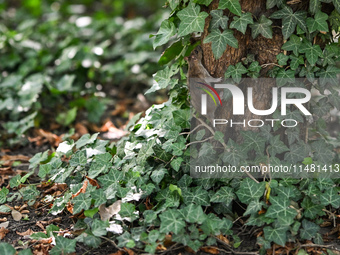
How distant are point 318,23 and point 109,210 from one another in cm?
153

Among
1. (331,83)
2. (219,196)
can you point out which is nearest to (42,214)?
(219,196)

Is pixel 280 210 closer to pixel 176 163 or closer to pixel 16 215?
pixel 176 163

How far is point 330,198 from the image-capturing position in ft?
6.89

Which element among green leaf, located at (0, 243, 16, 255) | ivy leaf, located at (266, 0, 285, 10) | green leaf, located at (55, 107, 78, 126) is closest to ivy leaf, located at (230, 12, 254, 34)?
ivy leaf, located at (266, 0, 285, 10)

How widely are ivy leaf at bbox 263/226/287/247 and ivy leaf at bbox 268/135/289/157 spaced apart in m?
0.44

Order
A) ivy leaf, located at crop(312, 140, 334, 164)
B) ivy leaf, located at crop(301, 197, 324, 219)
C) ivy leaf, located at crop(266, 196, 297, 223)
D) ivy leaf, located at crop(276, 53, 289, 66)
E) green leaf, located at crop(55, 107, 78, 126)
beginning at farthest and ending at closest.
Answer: green leaf, located at crop(55, 107, 78, 126), ivy leaf, located at crop(312, 140, 334, 164), ivy leaf, located at crop(276, 53, 289, 66), ivy leaf, located at crop(301, 197, 324, 219), ivy leaf, located at crop(266, 196, 297, 223)

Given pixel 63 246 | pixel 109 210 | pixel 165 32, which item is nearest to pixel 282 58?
pixel 165 32

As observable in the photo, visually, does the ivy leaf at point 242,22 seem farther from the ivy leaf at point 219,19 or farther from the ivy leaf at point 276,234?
the ivy leaf at point 276,234

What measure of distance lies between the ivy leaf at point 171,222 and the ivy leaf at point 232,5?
3.56 ft

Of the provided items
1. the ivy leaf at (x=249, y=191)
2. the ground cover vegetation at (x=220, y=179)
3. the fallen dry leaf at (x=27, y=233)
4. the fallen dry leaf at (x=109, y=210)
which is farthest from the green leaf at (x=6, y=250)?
the ivy leaf at (x=249, y=191)

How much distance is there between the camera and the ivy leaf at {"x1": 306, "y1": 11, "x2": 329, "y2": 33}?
2.12 m

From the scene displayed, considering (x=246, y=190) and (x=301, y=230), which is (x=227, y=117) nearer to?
(x=246, y=190)

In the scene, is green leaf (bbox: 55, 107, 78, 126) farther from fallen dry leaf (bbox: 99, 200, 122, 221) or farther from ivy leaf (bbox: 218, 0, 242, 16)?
ivy leaf (bbox: 218, 0, 242, 16)

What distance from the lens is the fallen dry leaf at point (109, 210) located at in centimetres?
214
